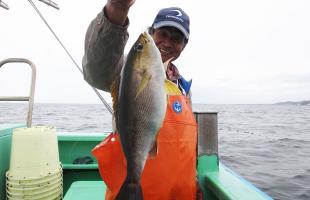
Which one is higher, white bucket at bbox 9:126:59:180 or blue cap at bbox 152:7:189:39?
blue cap at bbox 152:7:189:39

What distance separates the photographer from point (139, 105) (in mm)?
1711

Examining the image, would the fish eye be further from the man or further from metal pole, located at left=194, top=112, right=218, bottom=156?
metal pole, located at left=194, top=112, right=218, bottom=156

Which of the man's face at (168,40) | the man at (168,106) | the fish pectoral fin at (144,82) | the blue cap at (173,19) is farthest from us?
the man's face at (168,40)

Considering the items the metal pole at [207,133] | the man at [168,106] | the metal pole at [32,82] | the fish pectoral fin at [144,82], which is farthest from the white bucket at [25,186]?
the fish pectoral fin at [144,82]

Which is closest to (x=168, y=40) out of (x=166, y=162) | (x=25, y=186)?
(x=166, y=162)

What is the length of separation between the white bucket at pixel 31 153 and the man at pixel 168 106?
1059mm

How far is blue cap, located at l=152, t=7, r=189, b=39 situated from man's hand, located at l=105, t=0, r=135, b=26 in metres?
0.90

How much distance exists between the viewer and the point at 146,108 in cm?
171

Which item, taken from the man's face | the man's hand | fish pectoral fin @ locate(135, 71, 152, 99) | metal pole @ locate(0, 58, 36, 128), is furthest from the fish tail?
metal pole @ locate(0, 58, 36, 128)

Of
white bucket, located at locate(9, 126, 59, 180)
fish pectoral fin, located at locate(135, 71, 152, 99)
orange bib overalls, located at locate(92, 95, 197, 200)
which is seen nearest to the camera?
fish pectoral fin, located at locate(135, 71, 152, 99)

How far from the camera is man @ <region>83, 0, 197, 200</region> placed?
6.34ft

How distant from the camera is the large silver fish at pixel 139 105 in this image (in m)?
1.71

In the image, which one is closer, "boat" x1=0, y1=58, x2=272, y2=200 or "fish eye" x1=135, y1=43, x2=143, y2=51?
"fish eye" x1=135, y1=43, x2=143, y2=51

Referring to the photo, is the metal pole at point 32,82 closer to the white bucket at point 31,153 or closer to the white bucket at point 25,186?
the white bucket at point 31,153
